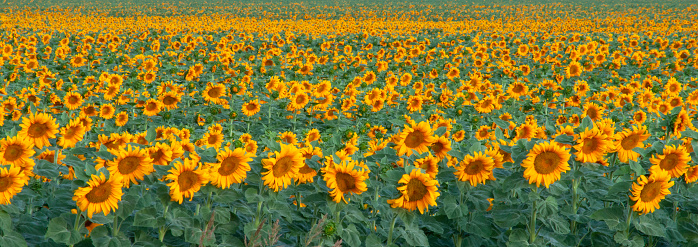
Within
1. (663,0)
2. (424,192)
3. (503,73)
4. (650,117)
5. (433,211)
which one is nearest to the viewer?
(424,192)

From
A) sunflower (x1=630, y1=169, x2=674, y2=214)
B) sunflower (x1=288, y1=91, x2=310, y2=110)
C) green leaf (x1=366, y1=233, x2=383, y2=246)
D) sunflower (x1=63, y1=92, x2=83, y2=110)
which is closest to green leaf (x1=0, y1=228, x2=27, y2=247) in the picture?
green leaf (x1=366, y1=233, x2=383, y2=246)

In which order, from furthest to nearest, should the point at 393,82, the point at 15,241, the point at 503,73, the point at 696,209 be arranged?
the point at 503,73
the point at 393,82
the point at 696,209
the point at 15,241

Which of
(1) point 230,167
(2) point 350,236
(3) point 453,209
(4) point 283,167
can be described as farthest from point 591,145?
(1) point 230,167

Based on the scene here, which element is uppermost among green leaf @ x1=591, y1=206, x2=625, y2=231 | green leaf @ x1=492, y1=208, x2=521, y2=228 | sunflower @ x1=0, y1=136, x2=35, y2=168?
sunflower @ x1=0, y1=136, x2=35, y2=168

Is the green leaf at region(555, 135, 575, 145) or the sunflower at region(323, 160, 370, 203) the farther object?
the green leaf at region(555, 135, 575, 145)

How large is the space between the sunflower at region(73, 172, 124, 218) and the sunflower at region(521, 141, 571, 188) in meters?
2.52

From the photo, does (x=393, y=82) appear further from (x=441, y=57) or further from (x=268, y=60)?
(x=441, y=57)

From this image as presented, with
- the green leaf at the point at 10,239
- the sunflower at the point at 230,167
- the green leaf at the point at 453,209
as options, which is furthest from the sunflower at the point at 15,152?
the green leaf at the point at 453,209

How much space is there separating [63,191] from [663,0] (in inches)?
3088

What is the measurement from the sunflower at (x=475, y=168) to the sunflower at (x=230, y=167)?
1471 mm

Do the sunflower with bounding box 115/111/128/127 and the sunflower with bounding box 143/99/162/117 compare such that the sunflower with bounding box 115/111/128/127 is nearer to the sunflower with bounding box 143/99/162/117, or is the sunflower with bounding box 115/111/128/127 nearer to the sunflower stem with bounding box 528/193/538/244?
the sunflower with bounding box 143/99/162/117

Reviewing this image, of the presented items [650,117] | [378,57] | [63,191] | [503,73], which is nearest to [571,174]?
[63,191]

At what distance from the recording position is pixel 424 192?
3.12m

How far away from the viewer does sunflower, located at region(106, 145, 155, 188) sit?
10.4ft
